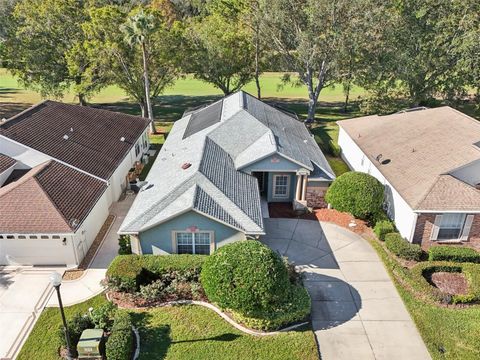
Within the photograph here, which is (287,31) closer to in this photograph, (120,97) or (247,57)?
(247,57)

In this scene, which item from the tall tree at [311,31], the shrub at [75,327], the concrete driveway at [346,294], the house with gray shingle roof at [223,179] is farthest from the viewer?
the tall tree at [311,31]

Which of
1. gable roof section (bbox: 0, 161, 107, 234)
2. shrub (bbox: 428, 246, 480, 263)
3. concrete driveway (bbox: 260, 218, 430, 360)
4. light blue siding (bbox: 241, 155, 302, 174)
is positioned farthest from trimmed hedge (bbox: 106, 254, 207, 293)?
shrub (bbox: 428, 246, 480, 263)

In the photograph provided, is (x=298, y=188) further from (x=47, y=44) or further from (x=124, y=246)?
(x=47, y=44)

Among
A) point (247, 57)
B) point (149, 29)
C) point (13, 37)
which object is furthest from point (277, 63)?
point (13, 37)

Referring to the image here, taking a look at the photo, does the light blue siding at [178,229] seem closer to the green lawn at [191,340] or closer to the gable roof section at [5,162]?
the green lawn at [191,340]

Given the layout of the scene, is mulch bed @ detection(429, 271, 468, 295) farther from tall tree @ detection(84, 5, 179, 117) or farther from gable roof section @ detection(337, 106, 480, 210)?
tall tree @ detection(84, 5, 179, 117)

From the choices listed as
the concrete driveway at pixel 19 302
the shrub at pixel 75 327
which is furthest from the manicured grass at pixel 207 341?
the concrete driveway at pixel 19 302
